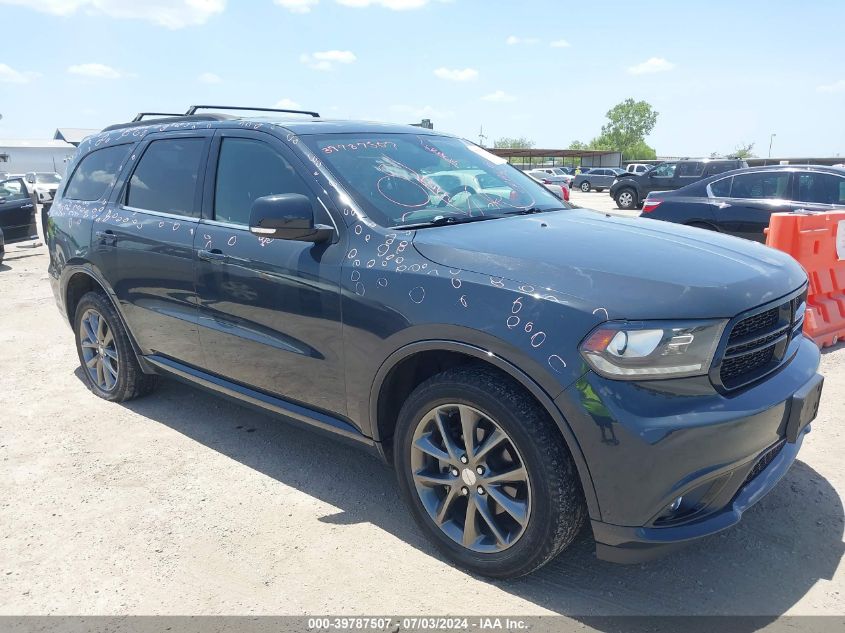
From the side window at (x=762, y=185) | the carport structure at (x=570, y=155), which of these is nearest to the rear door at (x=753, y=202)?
the side window at (x=762, y=185)

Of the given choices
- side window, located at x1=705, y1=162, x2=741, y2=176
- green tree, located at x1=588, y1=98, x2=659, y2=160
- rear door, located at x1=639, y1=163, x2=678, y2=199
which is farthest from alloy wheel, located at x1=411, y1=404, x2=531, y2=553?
green tree, located at x1=588, y1=98, x2=659, y2=160

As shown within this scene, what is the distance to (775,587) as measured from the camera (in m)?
2.64

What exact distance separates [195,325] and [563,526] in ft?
7.90

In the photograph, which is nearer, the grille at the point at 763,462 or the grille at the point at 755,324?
the grille at the point at 755,324

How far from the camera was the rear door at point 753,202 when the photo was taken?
8.13 m

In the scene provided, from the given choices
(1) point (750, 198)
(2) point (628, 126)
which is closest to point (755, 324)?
(1) point (750, 198)

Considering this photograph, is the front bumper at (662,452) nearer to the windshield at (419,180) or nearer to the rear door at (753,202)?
the windshield at (419,180)

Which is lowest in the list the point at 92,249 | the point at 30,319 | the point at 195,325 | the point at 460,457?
the point at 30,319

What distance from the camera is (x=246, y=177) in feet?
11.7

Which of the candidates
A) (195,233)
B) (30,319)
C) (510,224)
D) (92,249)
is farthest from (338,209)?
(30,319)

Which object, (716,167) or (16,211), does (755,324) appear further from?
(716,167)

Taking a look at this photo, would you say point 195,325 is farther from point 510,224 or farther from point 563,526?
point 563,526

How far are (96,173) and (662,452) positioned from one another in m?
4.33

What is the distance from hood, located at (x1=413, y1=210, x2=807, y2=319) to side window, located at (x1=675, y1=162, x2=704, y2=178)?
17117mm
